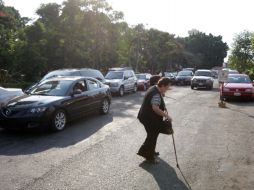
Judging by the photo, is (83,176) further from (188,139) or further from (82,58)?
(82,58)

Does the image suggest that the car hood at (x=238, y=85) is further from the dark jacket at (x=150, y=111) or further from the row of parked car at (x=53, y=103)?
the dark jacket at (x=150, y=111)

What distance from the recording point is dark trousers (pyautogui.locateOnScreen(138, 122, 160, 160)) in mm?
7082

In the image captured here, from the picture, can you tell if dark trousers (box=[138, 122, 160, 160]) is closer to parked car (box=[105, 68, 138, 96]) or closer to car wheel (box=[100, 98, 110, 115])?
car wheel (box=[100, 98, 110, 115])

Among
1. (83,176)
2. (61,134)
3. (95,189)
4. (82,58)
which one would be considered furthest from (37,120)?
(82,58)

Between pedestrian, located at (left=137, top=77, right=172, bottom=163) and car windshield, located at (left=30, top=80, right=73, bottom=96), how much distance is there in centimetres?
450

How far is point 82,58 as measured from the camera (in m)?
32.2

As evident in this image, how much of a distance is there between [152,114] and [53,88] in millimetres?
5113

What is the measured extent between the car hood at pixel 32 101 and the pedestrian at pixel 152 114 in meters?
3.86

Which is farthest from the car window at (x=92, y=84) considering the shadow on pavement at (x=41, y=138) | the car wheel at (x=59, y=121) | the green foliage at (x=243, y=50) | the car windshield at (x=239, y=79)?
the green foliage at (x=243, y=50)

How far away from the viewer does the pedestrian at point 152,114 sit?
6.92 m

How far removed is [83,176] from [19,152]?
7.36 ft

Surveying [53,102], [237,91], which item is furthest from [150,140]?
[237,91]

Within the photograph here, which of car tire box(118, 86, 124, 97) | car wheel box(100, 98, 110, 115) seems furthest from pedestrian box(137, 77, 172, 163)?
car tire box(118, 86, 124, 97)

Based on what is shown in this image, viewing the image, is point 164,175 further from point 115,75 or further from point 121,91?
point 115,75
